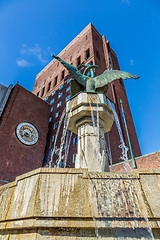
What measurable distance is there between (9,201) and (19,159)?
19367mm

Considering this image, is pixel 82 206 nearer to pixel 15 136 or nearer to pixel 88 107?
pixel 88 107

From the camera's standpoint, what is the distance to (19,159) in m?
20.8

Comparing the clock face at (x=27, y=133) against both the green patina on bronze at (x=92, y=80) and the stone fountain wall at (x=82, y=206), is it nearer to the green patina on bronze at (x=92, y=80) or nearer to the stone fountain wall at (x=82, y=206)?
the green patina on bronze at (x=92, y=80)

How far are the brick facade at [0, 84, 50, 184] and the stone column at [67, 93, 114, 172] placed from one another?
1649 cm

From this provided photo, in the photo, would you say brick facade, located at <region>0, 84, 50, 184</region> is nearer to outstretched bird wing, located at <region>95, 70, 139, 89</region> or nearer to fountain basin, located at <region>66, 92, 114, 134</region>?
fountain basin, located at <region>66, 92, 114, 134</region>

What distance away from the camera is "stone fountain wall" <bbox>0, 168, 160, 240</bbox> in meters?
2.38

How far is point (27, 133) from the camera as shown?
2344cm

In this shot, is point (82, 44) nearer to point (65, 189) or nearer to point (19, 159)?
point (19, 159)

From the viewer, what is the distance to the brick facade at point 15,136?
64.3 ft

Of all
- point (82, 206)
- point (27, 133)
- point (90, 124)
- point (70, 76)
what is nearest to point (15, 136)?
point (27, 133)

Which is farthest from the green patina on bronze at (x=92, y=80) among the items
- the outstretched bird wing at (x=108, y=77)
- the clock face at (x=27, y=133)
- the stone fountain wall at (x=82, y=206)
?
the clock face at (x=27, y=133)

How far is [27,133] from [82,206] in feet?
73.2

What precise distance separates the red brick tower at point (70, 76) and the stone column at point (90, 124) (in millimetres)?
15527

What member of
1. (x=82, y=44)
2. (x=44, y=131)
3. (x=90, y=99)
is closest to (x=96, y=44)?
(x=82, y=44)
